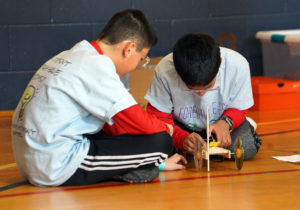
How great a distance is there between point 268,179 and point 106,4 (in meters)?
1.88

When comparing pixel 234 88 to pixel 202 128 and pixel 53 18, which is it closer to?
pixel 202 128

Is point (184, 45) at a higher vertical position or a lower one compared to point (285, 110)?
higher

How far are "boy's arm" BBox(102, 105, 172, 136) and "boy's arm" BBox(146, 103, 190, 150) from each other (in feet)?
0.77

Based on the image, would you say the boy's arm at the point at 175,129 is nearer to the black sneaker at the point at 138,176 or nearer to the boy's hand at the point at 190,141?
the boy's hand at the point at 190,141

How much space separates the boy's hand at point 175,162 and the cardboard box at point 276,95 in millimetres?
1340

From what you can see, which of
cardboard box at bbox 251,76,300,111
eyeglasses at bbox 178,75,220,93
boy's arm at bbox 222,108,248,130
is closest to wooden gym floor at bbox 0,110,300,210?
boy's arm at bbox 222,108,248,130

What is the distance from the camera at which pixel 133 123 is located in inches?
66.5

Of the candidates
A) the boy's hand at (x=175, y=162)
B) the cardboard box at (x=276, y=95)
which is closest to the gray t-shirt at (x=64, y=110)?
the boy's hand at (x=175, y=162)

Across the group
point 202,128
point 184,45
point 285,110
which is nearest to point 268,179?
point 202,128

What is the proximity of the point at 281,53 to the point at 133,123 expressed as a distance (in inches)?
81.8

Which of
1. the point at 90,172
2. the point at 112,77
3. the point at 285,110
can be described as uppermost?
the point at 112,77

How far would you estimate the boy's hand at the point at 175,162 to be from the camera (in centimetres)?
192

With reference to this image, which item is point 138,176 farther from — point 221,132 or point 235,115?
point 235,115

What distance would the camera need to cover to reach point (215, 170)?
1.92 metres
